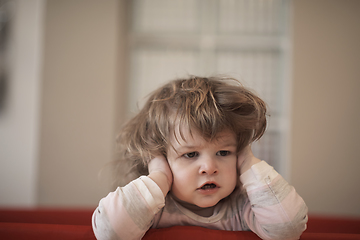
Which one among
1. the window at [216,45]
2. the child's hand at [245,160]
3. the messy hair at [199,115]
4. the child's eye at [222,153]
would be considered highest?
the window at [216,45]

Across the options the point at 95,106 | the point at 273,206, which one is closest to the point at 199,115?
the point at 273,206

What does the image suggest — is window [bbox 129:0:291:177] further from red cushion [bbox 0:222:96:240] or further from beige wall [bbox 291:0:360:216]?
red cushion [bbox 0:222:96:240]

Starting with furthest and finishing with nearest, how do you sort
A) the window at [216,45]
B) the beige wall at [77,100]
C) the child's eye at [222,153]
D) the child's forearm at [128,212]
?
1. the window at [216,45]
2. the beige wall at [77,100]
3. the child's eye at [222,153]
4. the child's forearm at [128,212]

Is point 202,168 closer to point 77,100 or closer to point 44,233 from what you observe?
point 44,233

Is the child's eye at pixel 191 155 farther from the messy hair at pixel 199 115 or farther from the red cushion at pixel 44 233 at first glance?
the red cushion at pixel 44 233

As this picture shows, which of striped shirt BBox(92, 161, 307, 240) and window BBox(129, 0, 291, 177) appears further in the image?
window BBox(129, 0, 291, 177)

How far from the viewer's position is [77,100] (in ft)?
6.17

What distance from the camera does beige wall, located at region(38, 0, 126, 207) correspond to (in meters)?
1.86

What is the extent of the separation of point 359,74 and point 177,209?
1930 millimetres

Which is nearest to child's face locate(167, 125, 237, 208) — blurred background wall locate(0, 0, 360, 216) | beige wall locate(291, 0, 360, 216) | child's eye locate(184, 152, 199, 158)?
child's eye locate(184, 152, 199, 158)

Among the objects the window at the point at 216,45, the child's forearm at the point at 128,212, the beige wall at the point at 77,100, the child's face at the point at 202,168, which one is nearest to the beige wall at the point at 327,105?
the window at the point at 216,45

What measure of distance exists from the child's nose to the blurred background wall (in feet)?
→ 4.69

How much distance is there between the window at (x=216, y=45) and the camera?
2.12m

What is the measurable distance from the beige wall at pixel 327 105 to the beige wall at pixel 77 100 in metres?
1.37
